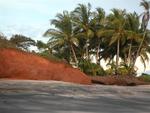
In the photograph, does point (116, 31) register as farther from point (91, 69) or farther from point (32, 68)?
point (32, 68)

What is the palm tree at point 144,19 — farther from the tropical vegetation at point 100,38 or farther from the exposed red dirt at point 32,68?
the exposed red dirt at point 32,68

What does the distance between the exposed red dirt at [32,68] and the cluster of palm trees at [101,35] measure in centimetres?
1743

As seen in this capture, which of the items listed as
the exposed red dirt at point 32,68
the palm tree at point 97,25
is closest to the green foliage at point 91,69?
the palm tree at point 97,25

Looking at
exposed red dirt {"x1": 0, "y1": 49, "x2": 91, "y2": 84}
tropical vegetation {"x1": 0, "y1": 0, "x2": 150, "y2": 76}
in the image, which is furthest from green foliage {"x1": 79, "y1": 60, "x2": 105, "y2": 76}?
exposed red dirt {"x1": 0, "y1": 49, "x2": 91, "y2": 84}

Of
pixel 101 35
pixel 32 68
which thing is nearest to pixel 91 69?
pixel 101 35

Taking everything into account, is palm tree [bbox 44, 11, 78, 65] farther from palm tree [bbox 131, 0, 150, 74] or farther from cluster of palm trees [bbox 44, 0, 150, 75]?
palm tree [bbox 131, 0, 150, 74]

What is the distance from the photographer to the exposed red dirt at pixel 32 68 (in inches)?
976

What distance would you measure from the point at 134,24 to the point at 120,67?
213 inches

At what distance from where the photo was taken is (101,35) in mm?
45625

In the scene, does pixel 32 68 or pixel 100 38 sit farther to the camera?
pixel 100 38

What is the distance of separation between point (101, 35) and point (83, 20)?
3.11 m

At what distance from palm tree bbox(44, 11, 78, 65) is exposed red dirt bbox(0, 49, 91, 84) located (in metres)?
17.6

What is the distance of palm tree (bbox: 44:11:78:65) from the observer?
150ft

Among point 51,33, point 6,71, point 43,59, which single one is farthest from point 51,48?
point 6,71
